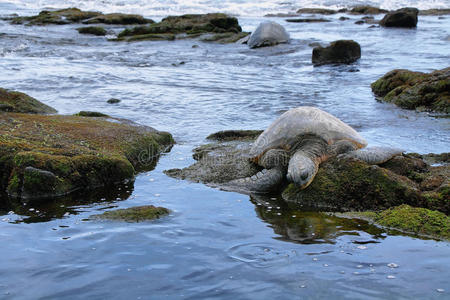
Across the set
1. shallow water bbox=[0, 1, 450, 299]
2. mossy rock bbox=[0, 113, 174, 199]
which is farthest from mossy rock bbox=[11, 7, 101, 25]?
mossy rock bbox=[0, 113, 174, 199]

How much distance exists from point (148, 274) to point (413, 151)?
17.6 feet

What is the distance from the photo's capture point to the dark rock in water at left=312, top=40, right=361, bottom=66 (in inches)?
691

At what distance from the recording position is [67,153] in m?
6.68

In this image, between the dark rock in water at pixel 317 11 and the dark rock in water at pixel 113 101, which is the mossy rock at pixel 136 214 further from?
the dark rock in water at pixel 317 11

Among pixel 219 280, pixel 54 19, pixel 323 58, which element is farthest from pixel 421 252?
pixel 54 19

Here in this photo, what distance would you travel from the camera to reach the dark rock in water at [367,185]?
18.4 feet

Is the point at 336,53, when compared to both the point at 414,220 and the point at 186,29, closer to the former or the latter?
the point at 186,29


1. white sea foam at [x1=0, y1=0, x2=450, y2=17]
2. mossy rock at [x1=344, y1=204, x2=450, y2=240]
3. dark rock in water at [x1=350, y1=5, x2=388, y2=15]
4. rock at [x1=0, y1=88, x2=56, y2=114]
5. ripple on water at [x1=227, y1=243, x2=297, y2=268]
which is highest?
white sea foam at [x1=0, y1=0, x2=450, y2=17]

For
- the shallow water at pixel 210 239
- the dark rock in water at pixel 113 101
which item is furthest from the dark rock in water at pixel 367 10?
the dark rock in water at pixel 113 101

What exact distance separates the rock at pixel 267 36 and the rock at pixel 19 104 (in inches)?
538

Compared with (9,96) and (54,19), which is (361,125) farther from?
(54,19)

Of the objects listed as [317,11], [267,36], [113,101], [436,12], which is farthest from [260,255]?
[317,11]

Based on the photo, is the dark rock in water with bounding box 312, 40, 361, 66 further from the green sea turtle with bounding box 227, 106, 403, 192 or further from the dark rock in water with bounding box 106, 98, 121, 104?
the green sea turtle with bounding box 227, 106, 403, 192

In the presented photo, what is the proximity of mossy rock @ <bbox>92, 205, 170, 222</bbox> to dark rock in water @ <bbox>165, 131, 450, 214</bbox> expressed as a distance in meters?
1.27
